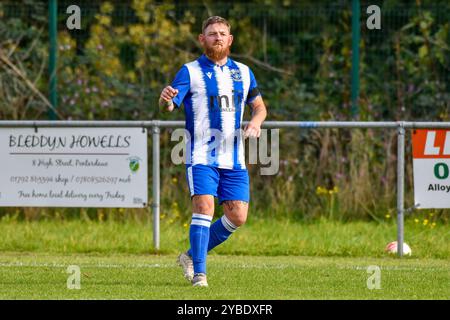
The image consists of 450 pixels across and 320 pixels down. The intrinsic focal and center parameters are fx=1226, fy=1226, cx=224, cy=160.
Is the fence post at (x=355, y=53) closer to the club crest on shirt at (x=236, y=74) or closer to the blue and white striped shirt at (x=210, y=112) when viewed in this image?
the club crest on shirt at (x=236, y=74)

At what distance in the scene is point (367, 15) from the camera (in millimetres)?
16031

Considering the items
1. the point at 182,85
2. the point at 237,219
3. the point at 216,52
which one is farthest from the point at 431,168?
the point at 182,85

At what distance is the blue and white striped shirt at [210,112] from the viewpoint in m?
9.17

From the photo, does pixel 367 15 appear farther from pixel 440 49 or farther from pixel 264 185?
pixel 264 185

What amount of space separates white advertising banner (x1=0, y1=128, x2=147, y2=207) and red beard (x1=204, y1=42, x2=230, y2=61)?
2.99 m

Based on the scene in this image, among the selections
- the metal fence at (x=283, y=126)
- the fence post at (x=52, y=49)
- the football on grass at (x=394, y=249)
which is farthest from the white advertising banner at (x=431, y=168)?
the fence post at (x=52, y=49)

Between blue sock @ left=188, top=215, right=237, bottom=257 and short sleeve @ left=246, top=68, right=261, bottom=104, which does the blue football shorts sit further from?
short sleeve @ left=246, top=68, right=261, bottom=104

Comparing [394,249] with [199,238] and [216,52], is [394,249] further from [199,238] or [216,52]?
[216,52]

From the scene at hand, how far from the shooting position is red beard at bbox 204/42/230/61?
916 cm

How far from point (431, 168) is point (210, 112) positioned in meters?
3.42

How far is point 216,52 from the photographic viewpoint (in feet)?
30.1

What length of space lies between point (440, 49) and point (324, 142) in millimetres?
2393

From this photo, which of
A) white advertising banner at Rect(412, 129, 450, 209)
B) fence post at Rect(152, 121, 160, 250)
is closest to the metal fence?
fence post at Rect(152, 121, 160, 250)

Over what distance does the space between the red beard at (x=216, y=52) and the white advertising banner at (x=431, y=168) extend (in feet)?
10.9
